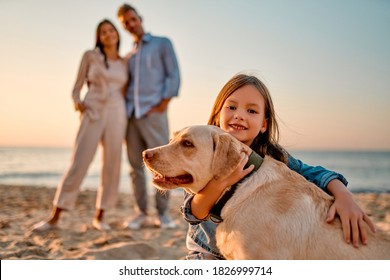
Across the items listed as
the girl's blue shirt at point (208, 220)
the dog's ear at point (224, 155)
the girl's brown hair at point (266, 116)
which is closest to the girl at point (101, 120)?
the girl's brown hair at point (266, 116)

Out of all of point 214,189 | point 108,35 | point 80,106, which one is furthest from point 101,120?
point 214,189

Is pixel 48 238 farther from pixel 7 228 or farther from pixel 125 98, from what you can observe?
pixel 125 98

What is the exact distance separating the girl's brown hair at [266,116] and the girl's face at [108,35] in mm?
2682

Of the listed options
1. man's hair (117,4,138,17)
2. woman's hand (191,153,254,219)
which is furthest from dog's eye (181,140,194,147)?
man's hair (117,4,138,17)

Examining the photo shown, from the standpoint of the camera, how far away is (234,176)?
231 centimetres

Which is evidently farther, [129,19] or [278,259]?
[129,19]

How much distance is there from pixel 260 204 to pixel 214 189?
0.28 m

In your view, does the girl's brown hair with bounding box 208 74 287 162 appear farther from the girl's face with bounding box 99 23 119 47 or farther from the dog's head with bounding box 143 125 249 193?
the girl's face with bounding box 99 23 119 47

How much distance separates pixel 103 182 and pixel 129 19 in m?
2.15

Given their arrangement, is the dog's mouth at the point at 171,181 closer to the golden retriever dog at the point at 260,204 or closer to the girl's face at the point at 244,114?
the golden retriever dog at the point at 260,204

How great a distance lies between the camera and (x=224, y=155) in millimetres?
2293

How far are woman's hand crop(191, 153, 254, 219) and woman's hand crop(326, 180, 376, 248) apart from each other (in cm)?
52
